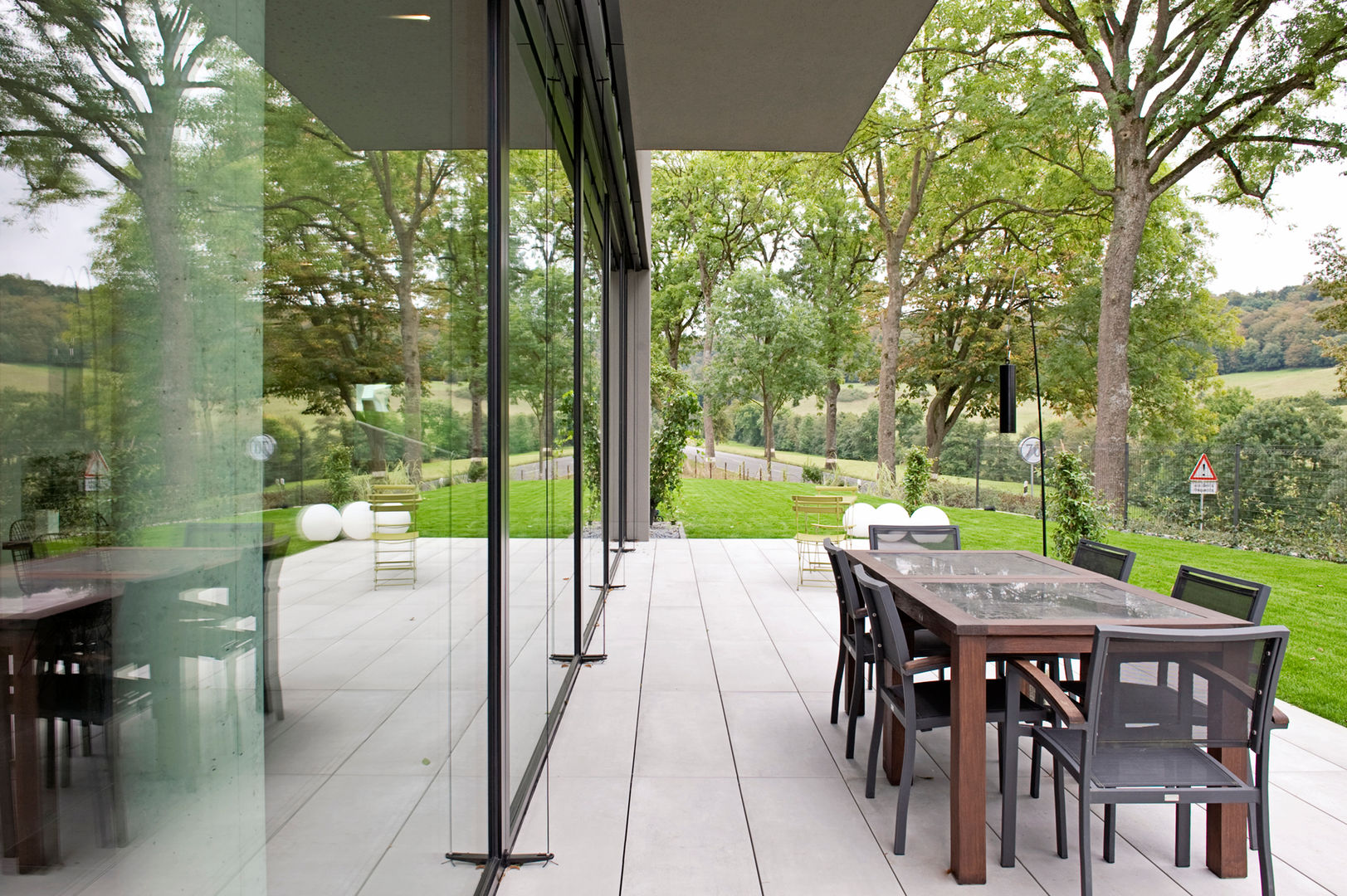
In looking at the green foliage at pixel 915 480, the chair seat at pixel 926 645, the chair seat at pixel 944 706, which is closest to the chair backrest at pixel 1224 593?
the chair seat at pixel 944 706

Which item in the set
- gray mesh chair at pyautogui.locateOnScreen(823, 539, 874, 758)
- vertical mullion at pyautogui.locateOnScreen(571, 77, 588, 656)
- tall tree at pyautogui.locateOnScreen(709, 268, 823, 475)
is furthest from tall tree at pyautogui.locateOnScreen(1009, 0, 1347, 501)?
vertical mullion at pyautogui.locateOnScreen(571, 77, 588, 656)

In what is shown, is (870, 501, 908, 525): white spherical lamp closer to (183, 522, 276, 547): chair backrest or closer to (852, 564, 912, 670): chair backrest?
(852, 564, 912, 670): chair backrest

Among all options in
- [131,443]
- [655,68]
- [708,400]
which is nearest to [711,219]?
[708,400]

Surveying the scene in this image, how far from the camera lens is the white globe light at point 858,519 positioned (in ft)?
25.2

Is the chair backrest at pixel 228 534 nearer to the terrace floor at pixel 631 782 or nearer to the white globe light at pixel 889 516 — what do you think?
the terrace floor at pixel 631 782

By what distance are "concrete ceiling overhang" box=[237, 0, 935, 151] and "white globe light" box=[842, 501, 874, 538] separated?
11.3ft

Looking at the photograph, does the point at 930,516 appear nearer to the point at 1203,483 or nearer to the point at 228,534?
the point at 1203,483

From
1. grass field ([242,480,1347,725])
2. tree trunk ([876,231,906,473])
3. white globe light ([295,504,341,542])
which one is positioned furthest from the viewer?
tree trunk ([876,231,906,473])

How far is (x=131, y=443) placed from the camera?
624mm

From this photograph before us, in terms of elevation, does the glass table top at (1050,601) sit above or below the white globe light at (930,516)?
above

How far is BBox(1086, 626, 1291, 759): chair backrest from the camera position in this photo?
2.25 meters

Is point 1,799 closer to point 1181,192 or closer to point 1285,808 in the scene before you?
point 1285,808

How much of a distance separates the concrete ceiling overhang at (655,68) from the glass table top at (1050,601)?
2419 millimetres

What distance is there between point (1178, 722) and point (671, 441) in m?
8.98
